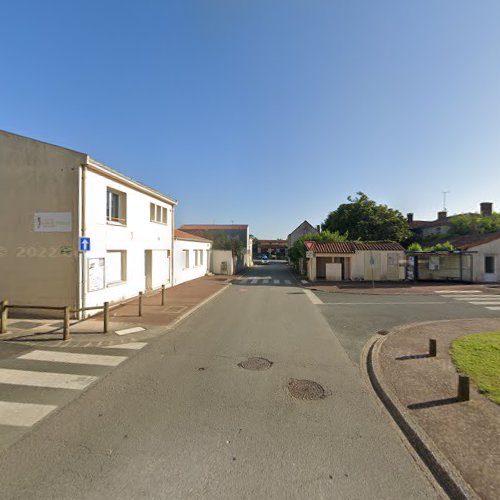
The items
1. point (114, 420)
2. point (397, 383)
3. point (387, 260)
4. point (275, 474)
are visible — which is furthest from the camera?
point (387, 260)

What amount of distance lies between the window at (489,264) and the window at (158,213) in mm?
24090

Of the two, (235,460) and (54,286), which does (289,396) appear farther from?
(54,286)

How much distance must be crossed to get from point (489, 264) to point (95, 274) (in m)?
27.1

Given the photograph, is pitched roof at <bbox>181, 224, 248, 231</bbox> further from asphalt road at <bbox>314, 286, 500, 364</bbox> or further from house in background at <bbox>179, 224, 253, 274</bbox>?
asphalt road at <bbox>314, 286, 500, 364</bbox>

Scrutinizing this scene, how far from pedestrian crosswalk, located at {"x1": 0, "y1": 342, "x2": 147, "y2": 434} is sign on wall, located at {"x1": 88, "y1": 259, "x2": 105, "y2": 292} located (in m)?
3.99

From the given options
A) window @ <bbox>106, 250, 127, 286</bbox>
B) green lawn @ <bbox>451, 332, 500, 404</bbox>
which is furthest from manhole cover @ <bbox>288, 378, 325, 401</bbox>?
window @ <bbox>106, 250, 127, 286</bbox>

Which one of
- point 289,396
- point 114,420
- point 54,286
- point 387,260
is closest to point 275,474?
point 289,396

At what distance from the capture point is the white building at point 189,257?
20.9m

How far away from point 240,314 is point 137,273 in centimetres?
600

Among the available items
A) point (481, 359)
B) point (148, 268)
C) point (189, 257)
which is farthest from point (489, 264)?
point (148, 268)

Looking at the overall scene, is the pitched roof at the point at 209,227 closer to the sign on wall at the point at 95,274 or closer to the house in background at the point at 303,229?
the house in background at the point at 303,229

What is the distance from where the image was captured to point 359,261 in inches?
948

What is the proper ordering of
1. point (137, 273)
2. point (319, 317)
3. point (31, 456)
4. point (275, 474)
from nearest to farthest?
point (275, 474)
point (31, 456)
point (319, 317)
point (137, 273)

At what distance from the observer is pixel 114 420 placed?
4.10 meters
